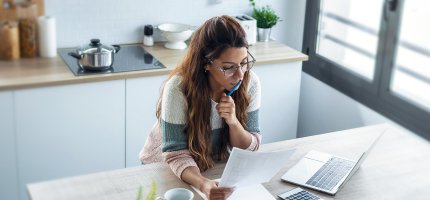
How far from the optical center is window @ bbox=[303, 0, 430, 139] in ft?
9.99

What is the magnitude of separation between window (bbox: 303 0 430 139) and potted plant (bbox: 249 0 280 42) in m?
0.28

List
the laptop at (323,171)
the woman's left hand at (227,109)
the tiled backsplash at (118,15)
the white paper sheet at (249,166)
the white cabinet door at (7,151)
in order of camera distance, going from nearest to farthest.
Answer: the white paper sheet at (249,166) → the laptop at (323,171) → the woman's left hand at (227,109) → the white cabinet door at (7,151) → the tiled backsplash at (118,15)

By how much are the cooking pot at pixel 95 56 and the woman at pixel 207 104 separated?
87cm

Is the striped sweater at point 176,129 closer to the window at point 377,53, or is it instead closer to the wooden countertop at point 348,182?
the wooden countertop at point 348,182

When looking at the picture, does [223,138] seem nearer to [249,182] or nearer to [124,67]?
→ [249,182]

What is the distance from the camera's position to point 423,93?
3.08 meters

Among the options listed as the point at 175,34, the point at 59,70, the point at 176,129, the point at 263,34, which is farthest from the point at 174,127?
the point at 263,34

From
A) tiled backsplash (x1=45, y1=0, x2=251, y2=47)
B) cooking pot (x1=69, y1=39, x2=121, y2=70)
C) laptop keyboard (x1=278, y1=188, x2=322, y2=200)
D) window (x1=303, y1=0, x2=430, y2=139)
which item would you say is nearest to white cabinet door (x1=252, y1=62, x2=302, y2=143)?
window (x1=303, y1=0, x2=430, y2=139)

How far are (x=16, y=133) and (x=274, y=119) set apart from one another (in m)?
1.46

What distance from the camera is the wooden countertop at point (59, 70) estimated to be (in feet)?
9.52

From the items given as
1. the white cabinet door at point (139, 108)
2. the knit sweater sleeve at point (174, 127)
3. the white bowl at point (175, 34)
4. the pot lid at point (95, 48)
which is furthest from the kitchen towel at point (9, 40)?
the knit sweater sleeve at point (174, 127)

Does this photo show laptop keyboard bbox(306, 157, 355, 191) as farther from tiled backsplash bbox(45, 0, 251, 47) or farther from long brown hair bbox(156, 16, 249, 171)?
tiled backsplash bbox(45, 0, 251, 47)

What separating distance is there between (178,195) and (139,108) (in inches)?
54.7

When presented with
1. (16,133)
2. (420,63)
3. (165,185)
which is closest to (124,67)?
(16,133)
